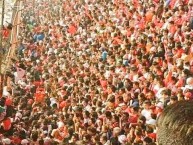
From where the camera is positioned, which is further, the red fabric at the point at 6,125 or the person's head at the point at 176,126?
the red fabric at the point at 6,125

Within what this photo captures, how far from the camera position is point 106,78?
46.6 feet

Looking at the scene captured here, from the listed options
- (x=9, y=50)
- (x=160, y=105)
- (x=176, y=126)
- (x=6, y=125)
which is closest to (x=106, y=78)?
(x=6, y=125)

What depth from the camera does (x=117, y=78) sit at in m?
13.6

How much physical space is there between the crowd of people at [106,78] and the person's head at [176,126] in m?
5.69

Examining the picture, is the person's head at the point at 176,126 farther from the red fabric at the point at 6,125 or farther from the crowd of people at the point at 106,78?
the red fabric at the point at 6,125

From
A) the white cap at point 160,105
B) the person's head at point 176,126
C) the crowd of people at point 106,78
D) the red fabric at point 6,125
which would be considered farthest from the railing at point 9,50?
the person's head at point 176,126

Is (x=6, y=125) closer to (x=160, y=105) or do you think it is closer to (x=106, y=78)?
(x=106, y=78)

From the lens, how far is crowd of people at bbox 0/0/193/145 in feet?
34.5

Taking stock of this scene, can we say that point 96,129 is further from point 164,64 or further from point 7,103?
point 7,103

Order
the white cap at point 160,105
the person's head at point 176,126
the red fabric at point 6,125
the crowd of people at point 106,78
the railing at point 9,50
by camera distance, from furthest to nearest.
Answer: the railing at point 9,50 → the red fabric at point 6,125 → the crowd of people at point 106,78 → the white cap at point 160,105 → the person's head at point 176,126

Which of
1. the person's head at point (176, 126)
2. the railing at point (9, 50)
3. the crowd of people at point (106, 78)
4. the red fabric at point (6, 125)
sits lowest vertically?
the person's head at point (176, 126)

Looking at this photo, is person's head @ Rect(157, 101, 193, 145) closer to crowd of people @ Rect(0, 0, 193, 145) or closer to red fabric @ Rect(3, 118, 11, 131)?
crowd of people @ Rect(0, 0, 193, 145)

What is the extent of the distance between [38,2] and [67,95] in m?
19.0

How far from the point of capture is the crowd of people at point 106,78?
10516 mm
